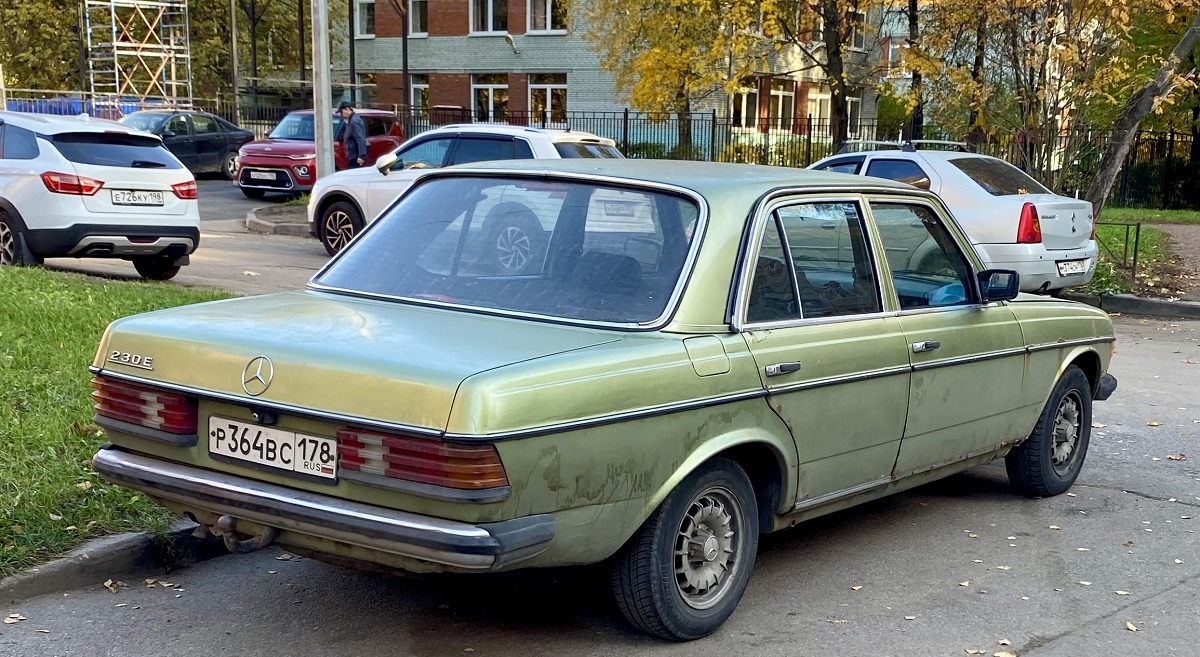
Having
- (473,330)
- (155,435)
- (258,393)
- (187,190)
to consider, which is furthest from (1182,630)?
(187,190)

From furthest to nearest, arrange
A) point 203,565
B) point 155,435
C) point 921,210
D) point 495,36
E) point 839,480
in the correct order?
point 495,36, point 921,210, point 203,565, point 839,480, point 155,435

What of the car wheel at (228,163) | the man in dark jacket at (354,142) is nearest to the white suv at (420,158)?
the man in dark jacket at (354,142)

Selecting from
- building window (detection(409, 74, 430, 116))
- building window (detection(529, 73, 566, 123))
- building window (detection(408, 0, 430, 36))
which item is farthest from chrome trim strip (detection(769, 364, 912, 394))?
building window (detection(408, 0, 430, 36))

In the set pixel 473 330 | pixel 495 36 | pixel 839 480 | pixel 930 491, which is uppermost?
pixel 495 36

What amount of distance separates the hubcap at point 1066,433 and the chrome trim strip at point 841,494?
5.44 ft

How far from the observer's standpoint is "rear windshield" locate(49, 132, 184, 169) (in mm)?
11602

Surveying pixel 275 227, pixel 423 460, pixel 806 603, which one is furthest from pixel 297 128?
pixel 423 460

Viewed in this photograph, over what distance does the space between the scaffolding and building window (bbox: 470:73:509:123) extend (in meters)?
9.30

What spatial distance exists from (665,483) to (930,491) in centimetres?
293

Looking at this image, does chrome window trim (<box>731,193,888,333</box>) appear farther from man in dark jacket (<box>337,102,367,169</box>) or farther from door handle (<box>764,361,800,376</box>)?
man in dark jacket (<box>337,102,367,169</box>)

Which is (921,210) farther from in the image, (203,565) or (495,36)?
(495,36)

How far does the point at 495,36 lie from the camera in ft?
130

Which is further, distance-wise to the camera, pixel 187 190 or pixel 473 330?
pixel 187 190

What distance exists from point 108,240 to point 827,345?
8999mm
